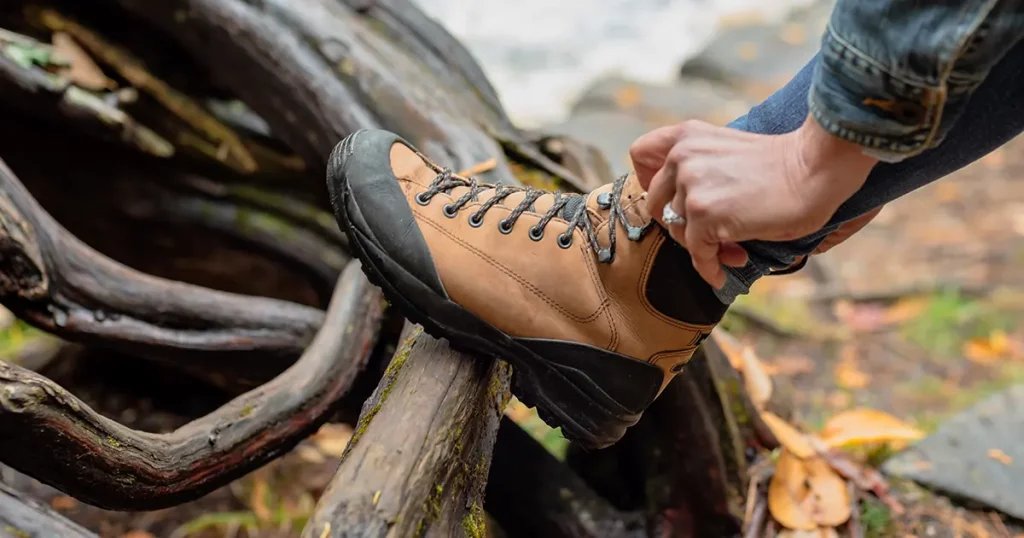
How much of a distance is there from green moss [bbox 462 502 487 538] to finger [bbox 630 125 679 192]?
52cm

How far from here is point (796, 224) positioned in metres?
0.83

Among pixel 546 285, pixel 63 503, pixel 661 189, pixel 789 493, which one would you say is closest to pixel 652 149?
pixel 661 189

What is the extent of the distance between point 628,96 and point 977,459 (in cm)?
425

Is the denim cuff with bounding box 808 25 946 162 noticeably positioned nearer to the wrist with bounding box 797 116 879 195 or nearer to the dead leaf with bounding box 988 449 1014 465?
the wrist with bounding box 797 116 879 195

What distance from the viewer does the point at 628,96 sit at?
5746 mm

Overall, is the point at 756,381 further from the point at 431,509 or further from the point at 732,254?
the point at 431,509

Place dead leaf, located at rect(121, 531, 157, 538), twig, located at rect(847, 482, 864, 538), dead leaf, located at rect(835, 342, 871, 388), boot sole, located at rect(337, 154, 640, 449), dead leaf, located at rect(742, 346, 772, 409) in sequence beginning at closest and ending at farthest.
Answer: boot sole, located at rect(337, 154, 640, 449), twig, located at rect(847, 482, 864, 538), dead leaf, located at rect(742, 346, 772, 409), dead leaf, located at rect(121, 531, 157, 538), dead leaf, located at rect(835, 342, 871, 388)

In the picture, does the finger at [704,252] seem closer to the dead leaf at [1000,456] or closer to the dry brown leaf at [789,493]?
the dry brown leaf at [789,493]

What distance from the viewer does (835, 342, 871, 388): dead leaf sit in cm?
281

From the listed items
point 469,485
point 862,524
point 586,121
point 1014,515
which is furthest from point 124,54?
point 586,121

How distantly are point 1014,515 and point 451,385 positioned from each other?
1.49 metres

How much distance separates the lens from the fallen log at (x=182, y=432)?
0.95m

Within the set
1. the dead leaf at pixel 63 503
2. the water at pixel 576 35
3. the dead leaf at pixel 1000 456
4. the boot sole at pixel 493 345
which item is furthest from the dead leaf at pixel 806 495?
the water at pixel 576 35

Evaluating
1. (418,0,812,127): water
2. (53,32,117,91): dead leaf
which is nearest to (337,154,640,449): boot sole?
(53,32,117,91): dead leaf
